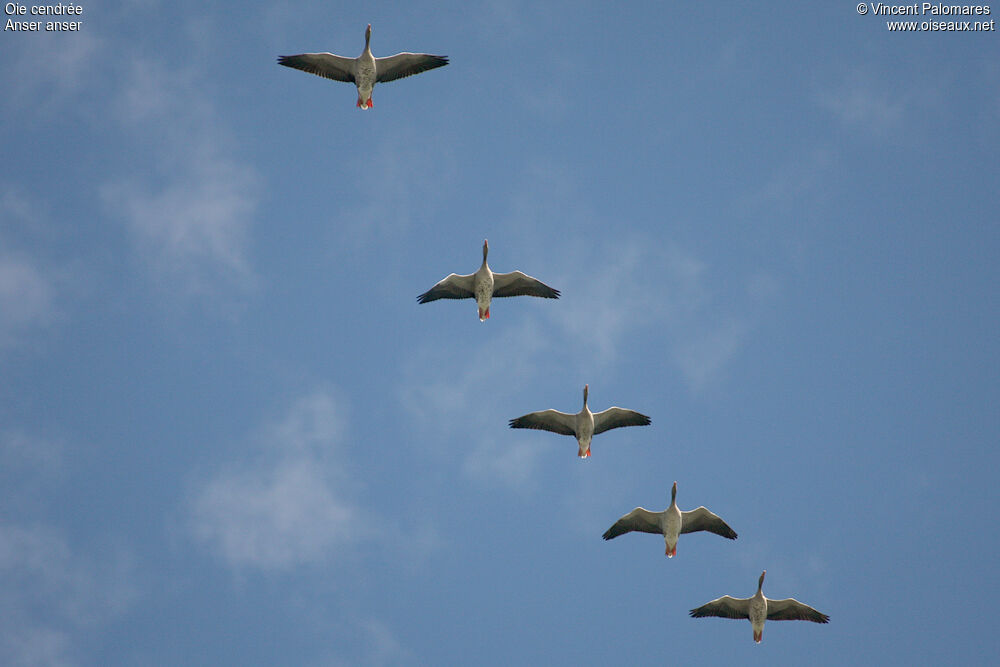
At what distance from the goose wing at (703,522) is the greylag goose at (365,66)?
60.0 ft

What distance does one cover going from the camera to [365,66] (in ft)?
120

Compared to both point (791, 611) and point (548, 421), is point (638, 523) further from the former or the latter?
point (791, 611)

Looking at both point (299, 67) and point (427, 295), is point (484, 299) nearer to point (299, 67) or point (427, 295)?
point (427, 295)

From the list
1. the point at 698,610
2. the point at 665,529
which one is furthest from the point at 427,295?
the point at 698,610

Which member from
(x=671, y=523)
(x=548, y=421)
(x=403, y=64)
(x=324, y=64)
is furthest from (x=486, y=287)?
(x=671, y=523)

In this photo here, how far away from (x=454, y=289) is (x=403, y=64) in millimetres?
8154

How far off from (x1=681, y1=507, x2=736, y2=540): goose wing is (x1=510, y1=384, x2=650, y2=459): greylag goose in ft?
11.9

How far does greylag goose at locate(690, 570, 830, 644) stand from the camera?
121 ft

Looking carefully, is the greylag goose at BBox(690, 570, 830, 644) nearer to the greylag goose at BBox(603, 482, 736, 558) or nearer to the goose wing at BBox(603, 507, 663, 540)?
the greylag goose at BBox(603, 482, 736, 558)

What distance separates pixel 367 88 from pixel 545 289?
958cm

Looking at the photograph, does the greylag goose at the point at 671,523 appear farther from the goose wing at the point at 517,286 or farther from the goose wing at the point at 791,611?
the goose wing at the point at 517,286

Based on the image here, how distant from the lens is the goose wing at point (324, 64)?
36594 millimetres

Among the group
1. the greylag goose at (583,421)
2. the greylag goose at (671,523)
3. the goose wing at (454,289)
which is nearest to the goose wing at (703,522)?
the greylag goose at (671,523)

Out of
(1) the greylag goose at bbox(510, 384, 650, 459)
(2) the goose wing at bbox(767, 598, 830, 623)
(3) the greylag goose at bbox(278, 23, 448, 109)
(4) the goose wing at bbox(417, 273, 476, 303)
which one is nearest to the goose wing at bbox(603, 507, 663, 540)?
(1) the greylag goose at bbox(510, 384, 650, 459)
